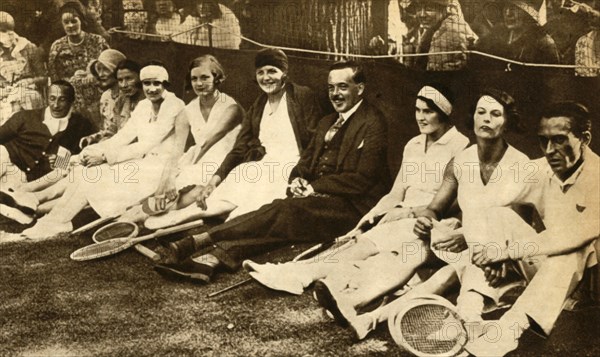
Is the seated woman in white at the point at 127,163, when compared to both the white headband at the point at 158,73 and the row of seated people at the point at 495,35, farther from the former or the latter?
the row of seated people at the point at 495,35

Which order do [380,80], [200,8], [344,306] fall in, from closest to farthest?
[344,306], [380,80], [200,8]

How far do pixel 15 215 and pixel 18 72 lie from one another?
119 cm

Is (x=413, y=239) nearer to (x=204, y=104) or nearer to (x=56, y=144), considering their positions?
(x=204, y=104)

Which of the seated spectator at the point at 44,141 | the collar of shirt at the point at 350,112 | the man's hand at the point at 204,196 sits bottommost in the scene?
the man's hand at the point at 204,196

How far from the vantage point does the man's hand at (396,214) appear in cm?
515

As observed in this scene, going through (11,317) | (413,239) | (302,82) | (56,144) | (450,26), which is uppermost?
(450,26)

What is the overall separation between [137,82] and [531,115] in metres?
3.04

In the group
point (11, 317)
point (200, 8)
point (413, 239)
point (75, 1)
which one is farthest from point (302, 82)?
point (11, 317)

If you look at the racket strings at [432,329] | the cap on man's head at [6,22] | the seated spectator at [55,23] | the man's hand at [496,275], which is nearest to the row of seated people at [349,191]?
the man's hand at [496,275]

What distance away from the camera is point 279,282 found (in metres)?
5.12

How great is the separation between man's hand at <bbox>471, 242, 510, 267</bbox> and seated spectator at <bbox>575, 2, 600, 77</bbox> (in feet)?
4.45

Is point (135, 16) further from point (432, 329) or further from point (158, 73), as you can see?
point (432, 329)

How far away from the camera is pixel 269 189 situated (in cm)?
538

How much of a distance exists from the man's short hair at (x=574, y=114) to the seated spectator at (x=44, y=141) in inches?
141
